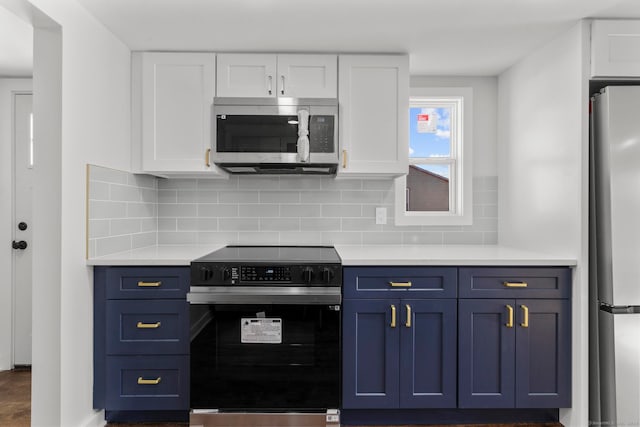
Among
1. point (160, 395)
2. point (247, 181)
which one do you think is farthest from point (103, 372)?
point (247, 181)

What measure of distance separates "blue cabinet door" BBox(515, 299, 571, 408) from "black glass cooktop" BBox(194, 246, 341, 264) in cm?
107

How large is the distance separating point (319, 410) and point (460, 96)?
229 centimetres

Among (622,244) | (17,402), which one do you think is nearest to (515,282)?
(622,244)

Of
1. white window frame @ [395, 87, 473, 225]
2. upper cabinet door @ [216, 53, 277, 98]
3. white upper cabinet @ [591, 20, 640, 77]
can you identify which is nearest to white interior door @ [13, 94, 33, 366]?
upper cabinet door @ [216, 53, 277, 98]

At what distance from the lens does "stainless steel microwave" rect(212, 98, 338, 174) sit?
2.56 m

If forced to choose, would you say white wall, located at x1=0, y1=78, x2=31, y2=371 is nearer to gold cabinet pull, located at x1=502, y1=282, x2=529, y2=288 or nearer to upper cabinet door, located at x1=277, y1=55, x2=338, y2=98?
upper cabinet door, located at x1=277, y1=55, x2=338, y2=98

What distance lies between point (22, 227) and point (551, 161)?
3544 mm

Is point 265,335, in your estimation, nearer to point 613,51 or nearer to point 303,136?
point 303,136

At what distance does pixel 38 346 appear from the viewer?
199 centimetres

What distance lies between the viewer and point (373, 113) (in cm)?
267

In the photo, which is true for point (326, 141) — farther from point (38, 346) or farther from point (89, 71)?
point (38, 346)

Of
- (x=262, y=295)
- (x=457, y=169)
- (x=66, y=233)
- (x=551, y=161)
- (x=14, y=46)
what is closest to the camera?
(x=66, y=233)

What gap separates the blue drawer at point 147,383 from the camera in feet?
7.46

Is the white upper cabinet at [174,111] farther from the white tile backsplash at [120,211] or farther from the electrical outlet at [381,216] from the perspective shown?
the electrical outlet at [381,216]
